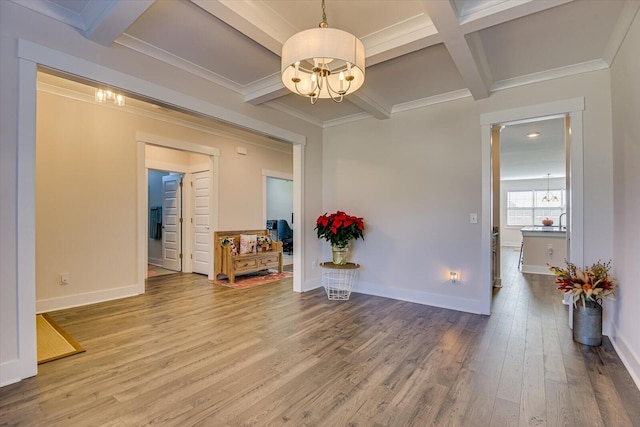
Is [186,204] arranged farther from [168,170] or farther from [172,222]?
[168,170]

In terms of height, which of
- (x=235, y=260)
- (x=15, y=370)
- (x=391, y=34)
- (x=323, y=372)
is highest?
(x=391, y=34)

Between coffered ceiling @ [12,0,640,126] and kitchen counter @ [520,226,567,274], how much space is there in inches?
160

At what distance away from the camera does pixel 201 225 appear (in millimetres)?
5957

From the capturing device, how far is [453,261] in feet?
12.5

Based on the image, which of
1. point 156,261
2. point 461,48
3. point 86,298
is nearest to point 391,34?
point 461,48

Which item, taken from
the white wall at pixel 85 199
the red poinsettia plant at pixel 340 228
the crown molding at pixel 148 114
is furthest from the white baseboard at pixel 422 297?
the crown molding at pixel 148 114

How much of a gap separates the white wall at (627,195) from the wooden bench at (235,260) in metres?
4.80

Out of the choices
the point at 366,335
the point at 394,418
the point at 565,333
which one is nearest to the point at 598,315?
the point at 565,333

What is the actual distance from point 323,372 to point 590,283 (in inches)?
97.4

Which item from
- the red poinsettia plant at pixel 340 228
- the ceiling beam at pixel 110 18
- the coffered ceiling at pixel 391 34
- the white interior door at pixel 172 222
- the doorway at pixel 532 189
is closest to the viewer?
the ceiling beam at pixel 110 18

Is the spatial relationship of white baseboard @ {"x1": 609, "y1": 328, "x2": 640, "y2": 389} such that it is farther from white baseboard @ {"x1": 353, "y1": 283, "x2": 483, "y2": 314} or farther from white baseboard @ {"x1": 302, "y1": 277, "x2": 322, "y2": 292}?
white baseboard @ {"x1": 302, "y1": 277, "x2": 322, "y2": 292}

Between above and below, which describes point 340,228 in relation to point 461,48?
below

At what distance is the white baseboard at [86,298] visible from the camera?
3656 mm

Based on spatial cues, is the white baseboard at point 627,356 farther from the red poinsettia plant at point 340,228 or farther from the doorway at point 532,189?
the red poinsettia plant at point 340,228
